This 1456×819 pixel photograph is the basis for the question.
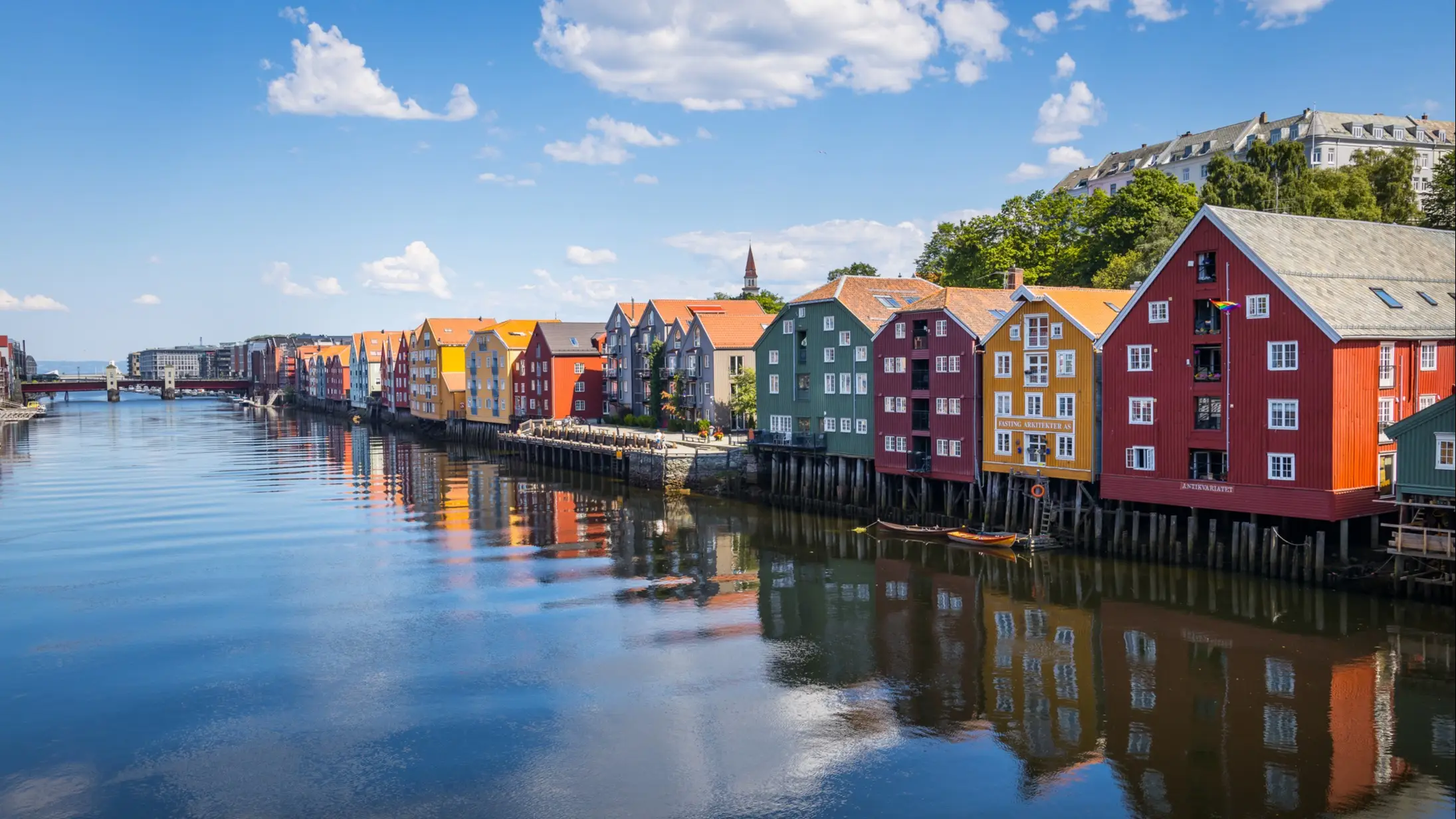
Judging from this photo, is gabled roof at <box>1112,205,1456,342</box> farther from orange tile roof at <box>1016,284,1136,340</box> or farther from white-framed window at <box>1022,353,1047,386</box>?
white-framed window at <box>1022,353,1047,386</box>

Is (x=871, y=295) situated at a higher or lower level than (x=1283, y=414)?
higher

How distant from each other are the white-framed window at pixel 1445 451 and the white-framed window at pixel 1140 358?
9.78 metres

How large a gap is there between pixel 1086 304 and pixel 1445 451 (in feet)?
52.6

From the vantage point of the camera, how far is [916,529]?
47.3 metres

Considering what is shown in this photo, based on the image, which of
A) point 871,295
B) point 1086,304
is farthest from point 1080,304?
point 871,295

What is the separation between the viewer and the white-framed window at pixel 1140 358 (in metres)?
40.0

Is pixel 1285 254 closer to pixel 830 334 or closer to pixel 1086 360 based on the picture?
pixel 1086 360

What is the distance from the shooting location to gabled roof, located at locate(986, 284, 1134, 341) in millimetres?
43875

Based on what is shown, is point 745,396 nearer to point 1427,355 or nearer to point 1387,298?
point 1387,298

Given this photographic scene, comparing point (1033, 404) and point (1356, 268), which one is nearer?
point (1356, 268)

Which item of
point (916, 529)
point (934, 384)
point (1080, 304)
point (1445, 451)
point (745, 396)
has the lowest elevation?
point (916, 529)

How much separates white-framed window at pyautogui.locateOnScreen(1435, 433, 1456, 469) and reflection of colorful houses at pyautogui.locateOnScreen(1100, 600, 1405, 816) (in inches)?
234

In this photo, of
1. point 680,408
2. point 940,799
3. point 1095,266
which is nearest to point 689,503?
point 680,408

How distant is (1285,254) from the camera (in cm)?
3691
